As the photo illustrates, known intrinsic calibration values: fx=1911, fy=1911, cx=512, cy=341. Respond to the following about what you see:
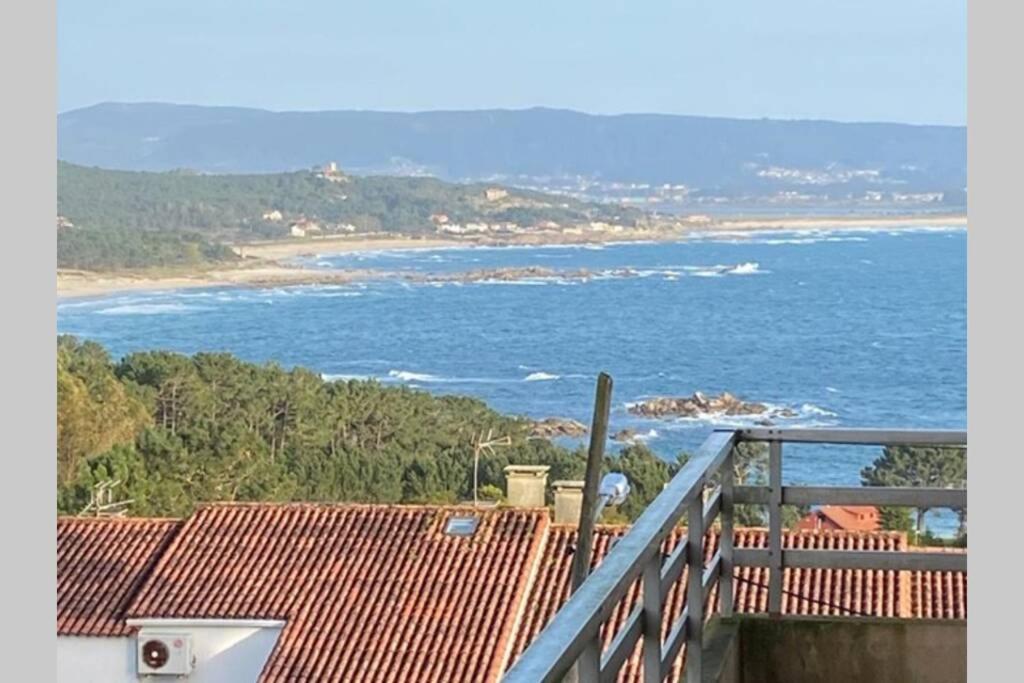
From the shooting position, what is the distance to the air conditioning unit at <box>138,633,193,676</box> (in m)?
14.5

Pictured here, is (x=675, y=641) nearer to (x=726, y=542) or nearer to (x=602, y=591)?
(x=726, y=542)

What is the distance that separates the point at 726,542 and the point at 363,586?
12365mm

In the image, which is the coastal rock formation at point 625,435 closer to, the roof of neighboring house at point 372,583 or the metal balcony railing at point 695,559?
the roof of neighboring house at point 372,583

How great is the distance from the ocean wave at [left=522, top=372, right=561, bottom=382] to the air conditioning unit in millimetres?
40632

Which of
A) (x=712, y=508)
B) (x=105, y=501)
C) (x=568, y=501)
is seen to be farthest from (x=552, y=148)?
(x=712, y=508)

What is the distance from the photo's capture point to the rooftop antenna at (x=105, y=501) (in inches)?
1012

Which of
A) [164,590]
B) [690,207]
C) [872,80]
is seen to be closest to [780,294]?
[690,207]

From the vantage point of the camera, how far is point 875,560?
143 inches

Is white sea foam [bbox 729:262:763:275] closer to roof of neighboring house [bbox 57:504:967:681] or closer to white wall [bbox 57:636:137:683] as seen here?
roof of neighboring house [bbox 57:504:967:681]

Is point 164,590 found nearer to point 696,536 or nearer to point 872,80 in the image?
point 696,536

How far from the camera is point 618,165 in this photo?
6856 cm

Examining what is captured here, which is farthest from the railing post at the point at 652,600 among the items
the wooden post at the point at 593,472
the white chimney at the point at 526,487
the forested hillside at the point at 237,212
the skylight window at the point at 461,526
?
the forested hillside at the point at 237,212

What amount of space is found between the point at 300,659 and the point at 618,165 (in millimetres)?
55267

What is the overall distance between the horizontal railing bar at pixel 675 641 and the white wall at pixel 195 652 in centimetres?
1186
